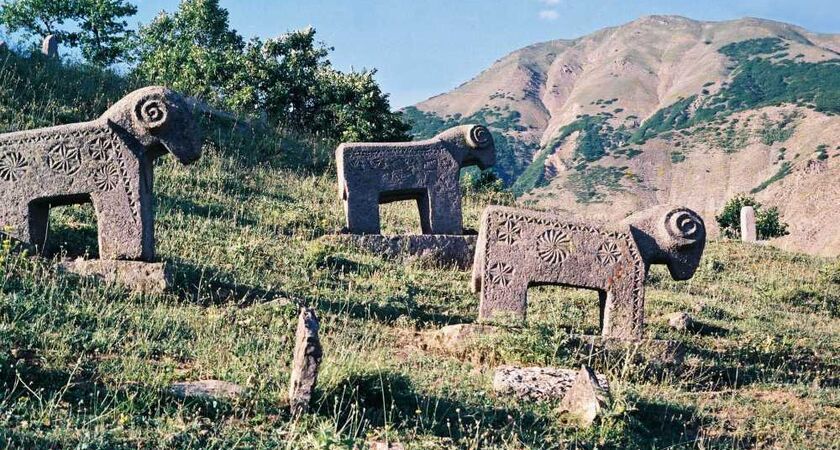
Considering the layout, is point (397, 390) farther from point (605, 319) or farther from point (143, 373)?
point (605, 319)

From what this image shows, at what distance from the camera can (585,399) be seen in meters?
6.35

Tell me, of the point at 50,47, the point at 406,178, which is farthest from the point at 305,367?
the point at 50,47

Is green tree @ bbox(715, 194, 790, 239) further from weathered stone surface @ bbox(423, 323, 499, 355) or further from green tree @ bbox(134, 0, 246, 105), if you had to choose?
weathered stone surface @ bbox(423, 323, 499, 355)

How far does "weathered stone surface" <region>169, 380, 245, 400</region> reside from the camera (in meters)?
5.66

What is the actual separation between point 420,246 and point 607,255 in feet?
15.3

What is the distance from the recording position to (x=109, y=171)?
8977mm

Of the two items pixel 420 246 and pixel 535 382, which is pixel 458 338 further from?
pixel 420 246

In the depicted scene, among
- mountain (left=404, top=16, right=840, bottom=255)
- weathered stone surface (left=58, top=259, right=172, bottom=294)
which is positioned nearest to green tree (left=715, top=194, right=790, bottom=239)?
mountain (left=404, top=16, right=840, bottom=255)

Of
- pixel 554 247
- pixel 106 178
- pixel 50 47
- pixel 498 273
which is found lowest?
pixel 498 273

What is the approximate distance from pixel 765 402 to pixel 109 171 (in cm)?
671

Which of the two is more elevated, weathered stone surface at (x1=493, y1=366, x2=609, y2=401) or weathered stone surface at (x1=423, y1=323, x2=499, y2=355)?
weathered stone surface at (x1=423, y1=323, x2=499, y2=355)

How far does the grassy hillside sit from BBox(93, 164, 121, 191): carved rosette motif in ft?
3.12

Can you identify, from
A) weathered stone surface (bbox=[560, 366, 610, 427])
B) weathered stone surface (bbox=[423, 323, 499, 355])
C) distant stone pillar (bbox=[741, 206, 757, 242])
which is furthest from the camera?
distant stone pillar (bbox=[741, 206, 757, 242])

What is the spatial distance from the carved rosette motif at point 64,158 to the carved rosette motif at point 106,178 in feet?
0.71
